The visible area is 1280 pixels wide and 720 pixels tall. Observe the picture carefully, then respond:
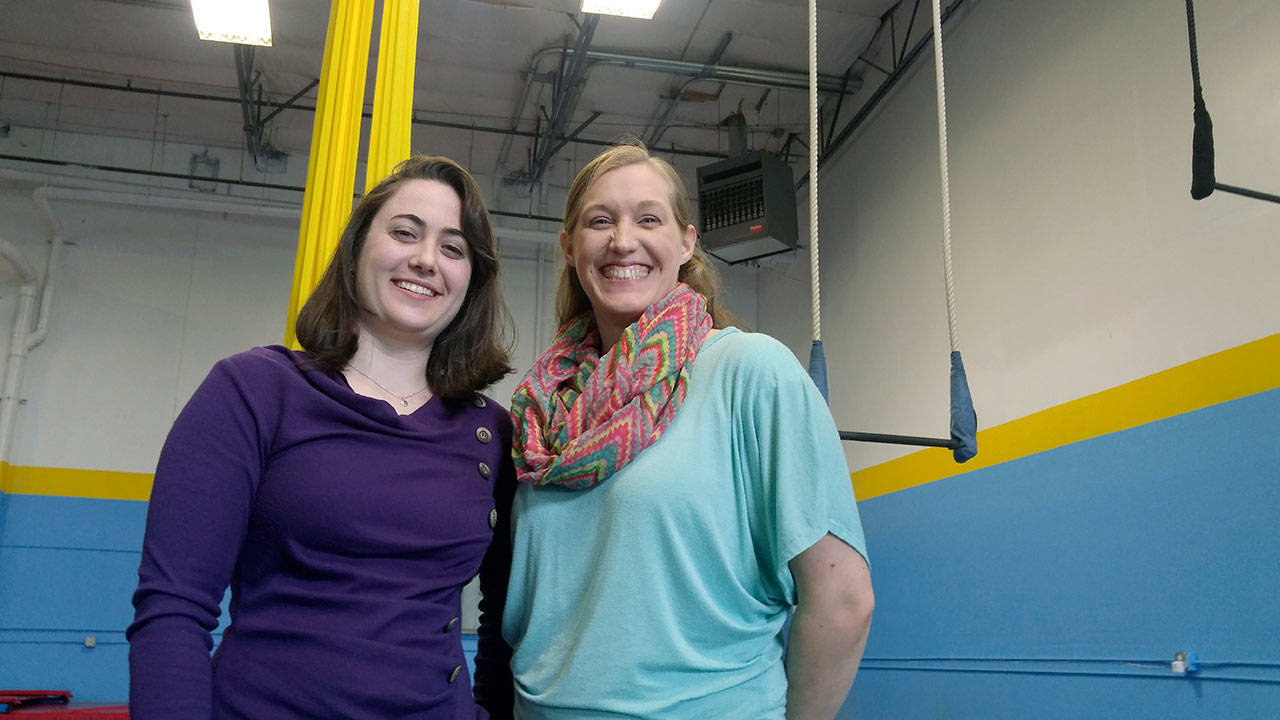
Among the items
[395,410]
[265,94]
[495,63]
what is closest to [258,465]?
[395,410]

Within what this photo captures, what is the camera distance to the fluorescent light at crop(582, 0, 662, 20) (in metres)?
4.41

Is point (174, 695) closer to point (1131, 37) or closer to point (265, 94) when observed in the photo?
point (1131, 37)

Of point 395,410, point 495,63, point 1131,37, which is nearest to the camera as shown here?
point 395,410

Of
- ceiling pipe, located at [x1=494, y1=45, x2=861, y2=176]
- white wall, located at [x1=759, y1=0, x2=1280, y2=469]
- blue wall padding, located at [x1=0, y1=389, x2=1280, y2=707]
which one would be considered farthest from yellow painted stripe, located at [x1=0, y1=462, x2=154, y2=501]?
white wall, located at [x1=759, y1=0, x2=1280, y2=469]

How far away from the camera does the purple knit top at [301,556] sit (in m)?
0.93

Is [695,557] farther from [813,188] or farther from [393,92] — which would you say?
[393,92]

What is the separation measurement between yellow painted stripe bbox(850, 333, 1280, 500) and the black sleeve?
2.56 m

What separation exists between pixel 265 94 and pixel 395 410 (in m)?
5.76

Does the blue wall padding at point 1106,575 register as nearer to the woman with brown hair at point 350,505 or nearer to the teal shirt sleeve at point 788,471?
the teal shirt sleeve at point 788,471

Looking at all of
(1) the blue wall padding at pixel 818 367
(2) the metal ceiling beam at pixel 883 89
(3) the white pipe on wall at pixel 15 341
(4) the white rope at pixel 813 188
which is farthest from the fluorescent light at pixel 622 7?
(3) the white pipe on wall at pixel 15 341

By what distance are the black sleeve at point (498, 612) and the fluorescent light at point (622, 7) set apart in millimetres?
3623

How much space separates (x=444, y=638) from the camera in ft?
3.50

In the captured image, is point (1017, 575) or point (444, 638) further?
point (1017, 575)

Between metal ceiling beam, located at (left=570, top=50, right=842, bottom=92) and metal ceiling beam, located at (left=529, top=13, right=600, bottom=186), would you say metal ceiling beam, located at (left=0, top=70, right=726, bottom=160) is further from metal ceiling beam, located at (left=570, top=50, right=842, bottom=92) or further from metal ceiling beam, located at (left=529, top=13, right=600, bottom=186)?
metal ceiling beam, located at (left=570, top=50, right=842, bottom=92)
